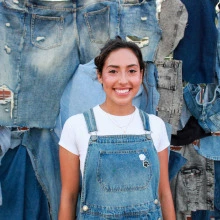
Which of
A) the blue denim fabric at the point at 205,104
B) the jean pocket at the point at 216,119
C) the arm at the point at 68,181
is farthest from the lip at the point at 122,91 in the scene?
the jean pocket at the point at 216,119

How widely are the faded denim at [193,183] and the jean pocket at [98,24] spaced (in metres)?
0.71

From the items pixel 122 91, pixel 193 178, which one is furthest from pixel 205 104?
pixel 122 91

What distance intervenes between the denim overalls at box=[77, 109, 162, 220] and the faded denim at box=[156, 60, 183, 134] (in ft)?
1.76

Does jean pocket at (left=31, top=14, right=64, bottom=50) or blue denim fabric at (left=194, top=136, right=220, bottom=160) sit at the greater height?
jean pocket at (left=31, top=14, right=64, bottom=50)

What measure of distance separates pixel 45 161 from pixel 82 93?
1.20 feet

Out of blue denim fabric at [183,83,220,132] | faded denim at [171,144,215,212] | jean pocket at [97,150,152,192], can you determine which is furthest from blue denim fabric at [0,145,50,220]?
blue denim fabric at [183,83,220,132]

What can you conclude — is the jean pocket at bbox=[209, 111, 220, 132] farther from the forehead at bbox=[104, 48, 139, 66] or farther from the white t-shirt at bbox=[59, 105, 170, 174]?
the forehead at bbox=[104, 48, 139, 66]

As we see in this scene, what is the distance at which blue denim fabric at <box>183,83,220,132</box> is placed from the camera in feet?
5.61

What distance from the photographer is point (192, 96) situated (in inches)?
67.2

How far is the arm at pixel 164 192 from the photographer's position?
50.1 inches

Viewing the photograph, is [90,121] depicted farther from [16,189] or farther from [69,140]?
[16,189]

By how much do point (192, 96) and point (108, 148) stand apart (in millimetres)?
712

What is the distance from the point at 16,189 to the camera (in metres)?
1.61

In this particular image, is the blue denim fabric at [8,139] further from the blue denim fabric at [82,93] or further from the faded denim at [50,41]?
the blue denim fabric at [82,93]
